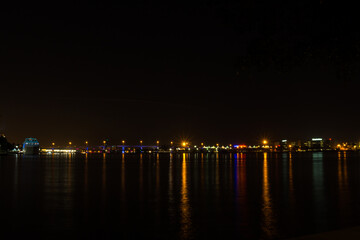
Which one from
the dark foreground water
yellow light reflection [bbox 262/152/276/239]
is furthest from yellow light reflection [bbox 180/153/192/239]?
yellow light reflection [bbox 262/152/276/239]

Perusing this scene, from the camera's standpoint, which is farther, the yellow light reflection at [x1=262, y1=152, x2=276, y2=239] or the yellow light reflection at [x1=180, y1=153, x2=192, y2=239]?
the yellow light reflection at [x1=262, y1=152, x2=276, y2=239]

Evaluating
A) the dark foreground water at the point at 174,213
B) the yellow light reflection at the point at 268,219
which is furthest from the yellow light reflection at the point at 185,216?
the yellow light reflection at the point at 268,219

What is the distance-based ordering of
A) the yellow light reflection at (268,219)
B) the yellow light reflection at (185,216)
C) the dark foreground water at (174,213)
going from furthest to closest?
the dark foreground water at (174,213) → the yellow light reflection at (268,219) → the yellow light reflection at (185,216)

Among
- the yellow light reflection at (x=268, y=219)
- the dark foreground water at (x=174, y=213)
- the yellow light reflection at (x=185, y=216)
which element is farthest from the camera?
the dark foreground water at (x=174, y=213)

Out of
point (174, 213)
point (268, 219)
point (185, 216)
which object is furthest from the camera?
point (174, 213)

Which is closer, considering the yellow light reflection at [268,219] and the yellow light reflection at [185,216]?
the yellow light reflection at [185,216]

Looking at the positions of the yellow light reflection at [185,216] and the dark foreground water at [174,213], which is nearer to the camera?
the yellow light reflection at [185,216]

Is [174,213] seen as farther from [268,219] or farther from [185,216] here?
[268,219]

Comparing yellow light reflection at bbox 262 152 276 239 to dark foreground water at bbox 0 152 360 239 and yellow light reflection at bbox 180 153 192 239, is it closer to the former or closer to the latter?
dark foreground water at bbox 0 152 360 239

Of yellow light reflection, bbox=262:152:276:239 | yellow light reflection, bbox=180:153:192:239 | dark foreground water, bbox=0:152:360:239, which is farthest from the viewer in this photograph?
dark foreground water, bbox=0:152:360:239

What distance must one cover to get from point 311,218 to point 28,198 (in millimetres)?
16510

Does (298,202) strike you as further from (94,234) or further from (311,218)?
(94,234)

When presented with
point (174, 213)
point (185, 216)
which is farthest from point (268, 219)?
point (174, 213)

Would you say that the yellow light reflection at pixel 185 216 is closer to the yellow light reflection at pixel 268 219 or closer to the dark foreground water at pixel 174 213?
the dark foreground water at pixel 174 213
